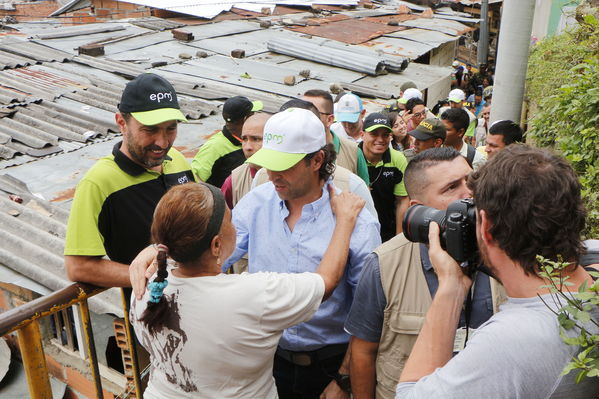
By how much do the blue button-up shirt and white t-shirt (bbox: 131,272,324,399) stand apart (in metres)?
0.47

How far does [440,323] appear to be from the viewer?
1.59m

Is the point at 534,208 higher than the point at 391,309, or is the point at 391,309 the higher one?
the point at 534,208

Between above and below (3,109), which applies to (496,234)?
above

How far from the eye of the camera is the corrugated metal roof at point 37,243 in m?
3.49

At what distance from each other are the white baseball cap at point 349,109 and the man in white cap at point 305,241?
7.75 feet

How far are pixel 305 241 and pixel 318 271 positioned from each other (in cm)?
30

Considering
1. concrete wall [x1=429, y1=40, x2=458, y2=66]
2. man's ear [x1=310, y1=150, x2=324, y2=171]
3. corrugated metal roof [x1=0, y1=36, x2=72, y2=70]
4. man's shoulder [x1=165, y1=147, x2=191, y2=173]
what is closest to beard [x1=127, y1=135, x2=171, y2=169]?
man's shoulder [x1=165, y1=147, x2=191, y2=173]

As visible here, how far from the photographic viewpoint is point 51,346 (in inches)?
164

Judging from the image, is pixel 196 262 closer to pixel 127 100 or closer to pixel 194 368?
pixel 194 368

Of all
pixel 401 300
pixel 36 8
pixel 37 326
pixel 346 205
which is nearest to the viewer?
pixel 401 300

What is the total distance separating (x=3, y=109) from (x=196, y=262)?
19.6 ft

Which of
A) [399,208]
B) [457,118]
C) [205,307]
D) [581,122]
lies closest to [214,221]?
[205,307]

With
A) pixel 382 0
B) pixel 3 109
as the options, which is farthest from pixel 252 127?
pixel 382 0

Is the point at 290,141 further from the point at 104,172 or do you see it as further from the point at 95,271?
the point at 95,271
